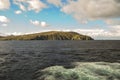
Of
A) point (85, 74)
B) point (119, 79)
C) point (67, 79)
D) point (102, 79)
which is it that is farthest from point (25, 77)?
point (119, 79)

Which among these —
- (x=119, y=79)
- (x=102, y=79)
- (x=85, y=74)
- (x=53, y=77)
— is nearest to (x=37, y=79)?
(x=53, y=77)

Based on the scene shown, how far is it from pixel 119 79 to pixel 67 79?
866cm

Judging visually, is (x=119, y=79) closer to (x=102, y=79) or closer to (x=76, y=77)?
(x=102, y=79)

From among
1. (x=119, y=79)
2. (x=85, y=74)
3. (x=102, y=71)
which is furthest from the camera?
(x=102, y=71)

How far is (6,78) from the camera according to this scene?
1515 inches

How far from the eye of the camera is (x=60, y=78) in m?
35.7

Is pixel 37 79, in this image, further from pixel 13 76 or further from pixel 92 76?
pixel 92 76

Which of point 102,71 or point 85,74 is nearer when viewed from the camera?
point 85,74

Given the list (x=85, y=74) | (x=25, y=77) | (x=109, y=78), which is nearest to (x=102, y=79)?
(x=109, y=78)

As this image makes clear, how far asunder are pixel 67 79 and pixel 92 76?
463 cm

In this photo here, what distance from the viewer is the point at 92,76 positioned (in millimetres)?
36312

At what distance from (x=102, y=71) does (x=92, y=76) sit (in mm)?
5233

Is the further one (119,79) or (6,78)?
(6,78)

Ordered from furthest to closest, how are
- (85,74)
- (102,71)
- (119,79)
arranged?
1. (102,71)
2. (85,74)
3. (119,79)
